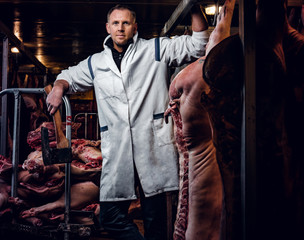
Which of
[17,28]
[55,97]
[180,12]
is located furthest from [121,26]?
[17,28]

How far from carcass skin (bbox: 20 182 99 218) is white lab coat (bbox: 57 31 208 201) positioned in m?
0.59

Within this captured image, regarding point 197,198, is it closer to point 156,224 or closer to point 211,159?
point 211,159

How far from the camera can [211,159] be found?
1.91 metres

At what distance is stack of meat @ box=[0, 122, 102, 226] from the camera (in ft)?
12.0

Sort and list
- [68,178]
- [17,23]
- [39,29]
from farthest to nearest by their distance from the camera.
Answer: [39,29] < [17,23] < [68,178]

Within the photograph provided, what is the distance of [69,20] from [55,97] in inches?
131

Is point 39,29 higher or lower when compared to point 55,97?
higher

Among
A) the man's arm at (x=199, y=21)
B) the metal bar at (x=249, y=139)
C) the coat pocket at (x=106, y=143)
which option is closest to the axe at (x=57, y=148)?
the coat pocket at (x=106, y=143)

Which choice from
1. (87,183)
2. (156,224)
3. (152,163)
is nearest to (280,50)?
(152,163)

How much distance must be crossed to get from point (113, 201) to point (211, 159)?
5.43 feet

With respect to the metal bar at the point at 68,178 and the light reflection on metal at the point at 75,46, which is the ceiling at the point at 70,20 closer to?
the light reflection on metal at the point at 75,46

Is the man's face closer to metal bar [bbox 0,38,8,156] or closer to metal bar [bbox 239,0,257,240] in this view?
metal bar [bbox 239,0,257,240]

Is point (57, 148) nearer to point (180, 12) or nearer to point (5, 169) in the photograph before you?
point (5, 169)

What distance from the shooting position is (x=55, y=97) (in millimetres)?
3207
